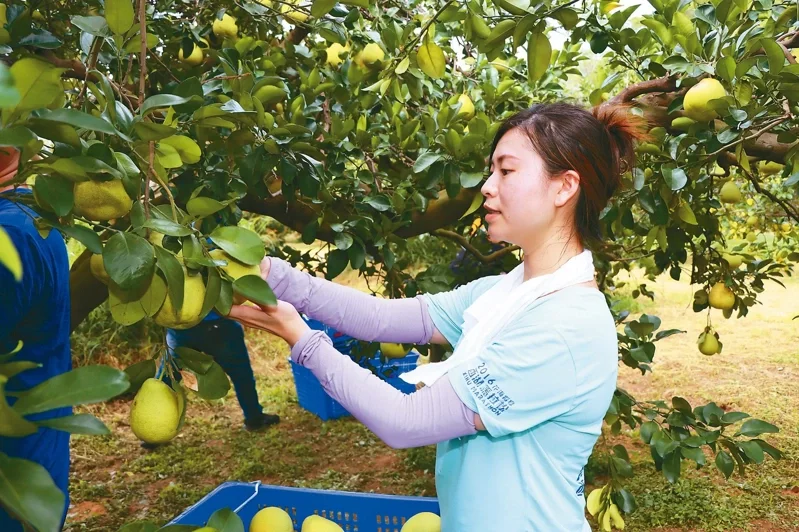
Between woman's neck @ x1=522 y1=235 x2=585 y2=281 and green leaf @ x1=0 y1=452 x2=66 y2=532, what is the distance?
0.84 meters

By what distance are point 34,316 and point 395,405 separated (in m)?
0.80

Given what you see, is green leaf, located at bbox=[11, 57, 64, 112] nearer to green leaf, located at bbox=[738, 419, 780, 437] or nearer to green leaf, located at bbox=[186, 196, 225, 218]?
green leaf, located at bbox=[186, 196, 225, 218]

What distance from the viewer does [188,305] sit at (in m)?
0.92

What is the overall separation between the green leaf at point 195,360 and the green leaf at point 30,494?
503mm

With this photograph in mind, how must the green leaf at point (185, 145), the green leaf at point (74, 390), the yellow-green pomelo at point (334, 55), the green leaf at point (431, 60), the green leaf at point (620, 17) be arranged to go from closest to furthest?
1. the green leaf at point (74, 390)
2. the green leaf at point (185, 145)
3. the green leaf at point (431, 60)
4. the green leaf at point (620, 17)
5. the yellow-green pomelo at point (334, 55)

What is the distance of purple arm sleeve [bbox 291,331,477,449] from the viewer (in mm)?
1020

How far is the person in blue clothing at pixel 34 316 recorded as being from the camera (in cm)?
125

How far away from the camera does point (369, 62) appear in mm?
1931

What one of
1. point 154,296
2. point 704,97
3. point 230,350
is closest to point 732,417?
point 704,97

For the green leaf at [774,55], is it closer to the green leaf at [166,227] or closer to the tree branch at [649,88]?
the tree branch at [649,88]

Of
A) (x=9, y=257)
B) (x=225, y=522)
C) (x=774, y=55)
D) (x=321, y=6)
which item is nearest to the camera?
(x=9, y=257)

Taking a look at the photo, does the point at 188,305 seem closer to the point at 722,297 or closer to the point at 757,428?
the point at 757,428

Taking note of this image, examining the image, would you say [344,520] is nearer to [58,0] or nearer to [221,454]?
[58,0]

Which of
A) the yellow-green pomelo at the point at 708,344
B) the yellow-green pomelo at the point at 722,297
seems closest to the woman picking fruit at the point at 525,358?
the yellow-green pomelo at the point at 722,297
